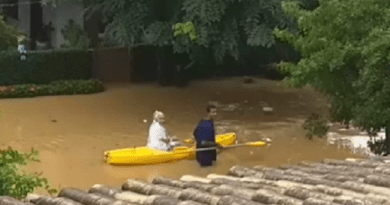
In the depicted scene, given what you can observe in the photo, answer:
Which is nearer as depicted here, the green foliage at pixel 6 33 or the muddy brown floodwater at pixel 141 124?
the muddy brown floodwater at pixel 141 124

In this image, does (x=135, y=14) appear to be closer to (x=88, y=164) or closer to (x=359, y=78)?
(x=88, y=164)

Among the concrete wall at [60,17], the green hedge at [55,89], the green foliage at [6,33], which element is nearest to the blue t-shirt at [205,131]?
the green foliage at [6,33]

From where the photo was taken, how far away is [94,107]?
99.2ft

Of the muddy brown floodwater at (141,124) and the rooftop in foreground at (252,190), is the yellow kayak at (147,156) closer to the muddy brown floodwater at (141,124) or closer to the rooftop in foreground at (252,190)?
the muddy brown floodwater at (141,124)

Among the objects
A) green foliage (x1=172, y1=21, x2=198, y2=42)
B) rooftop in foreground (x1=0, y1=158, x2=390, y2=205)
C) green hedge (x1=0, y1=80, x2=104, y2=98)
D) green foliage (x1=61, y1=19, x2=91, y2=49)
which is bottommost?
green hedge (x1=0, y1=80, x2=104, y2=98)

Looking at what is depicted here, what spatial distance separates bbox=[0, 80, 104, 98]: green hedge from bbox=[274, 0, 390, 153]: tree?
16.2 m

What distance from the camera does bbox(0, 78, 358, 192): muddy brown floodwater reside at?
20250mm

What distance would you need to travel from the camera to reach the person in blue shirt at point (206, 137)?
18.1 m

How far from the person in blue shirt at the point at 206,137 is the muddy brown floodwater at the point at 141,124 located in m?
0.28

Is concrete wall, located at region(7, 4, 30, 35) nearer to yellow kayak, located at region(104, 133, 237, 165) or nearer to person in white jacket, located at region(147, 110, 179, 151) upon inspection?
yellow kayak, located at region(104, 133, 237, 165)

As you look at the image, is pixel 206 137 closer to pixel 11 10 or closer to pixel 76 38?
pixel 76 38

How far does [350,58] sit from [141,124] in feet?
36.1

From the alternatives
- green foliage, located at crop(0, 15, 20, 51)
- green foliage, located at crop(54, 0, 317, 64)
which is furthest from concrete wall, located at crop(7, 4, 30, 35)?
green foliage, located at crop(54, 0, 317, 64)

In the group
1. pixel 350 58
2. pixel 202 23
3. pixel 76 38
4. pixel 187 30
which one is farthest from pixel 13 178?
pixel 76 38
